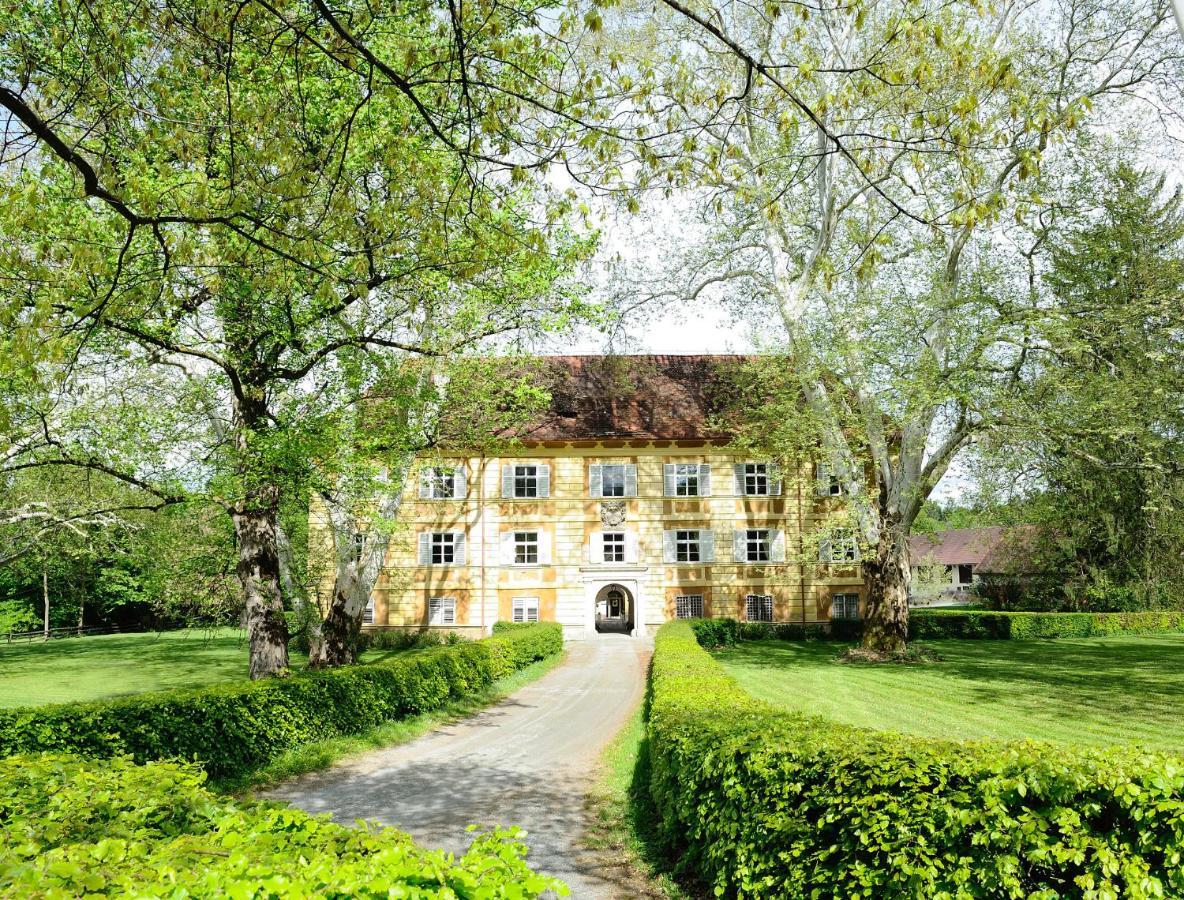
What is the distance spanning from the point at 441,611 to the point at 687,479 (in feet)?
38.7

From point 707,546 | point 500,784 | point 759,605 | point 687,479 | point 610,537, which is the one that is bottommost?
point 500,784

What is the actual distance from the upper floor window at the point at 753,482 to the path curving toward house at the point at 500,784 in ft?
59.3

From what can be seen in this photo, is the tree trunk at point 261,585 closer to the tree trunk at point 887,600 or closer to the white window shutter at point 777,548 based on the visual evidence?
the tree trunk at point 887,600

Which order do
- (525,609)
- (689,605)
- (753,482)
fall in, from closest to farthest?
(525,609) < (689,605) < (753,482)

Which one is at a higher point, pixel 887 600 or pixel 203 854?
pixel 203 854

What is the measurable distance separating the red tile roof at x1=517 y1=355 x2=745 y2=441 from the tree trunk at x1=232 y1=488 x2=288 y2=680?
60.6ft

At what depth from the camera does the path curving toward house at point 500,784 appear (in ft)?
25.4

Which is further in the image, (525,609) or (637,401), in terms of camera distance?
(637,401)

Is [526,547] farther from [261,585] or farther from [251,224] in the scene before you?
[251,224]

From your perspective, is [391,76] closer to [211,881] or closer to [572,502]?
[211,881]

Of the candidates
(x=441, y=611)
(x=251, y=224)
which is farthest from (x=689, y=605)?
(x=251, y=224)

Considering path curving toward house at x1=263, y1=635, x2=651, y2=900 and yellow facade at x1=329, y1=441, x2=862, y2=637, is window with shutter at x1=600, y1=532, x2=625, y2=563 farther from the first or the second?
path curving toward house at x1=263, y1=635, x2=651, y2=900

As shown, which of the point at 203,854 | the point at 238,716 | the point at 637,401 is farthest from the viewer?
the point at 637,401

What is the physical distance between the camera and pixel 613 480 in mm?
34438
